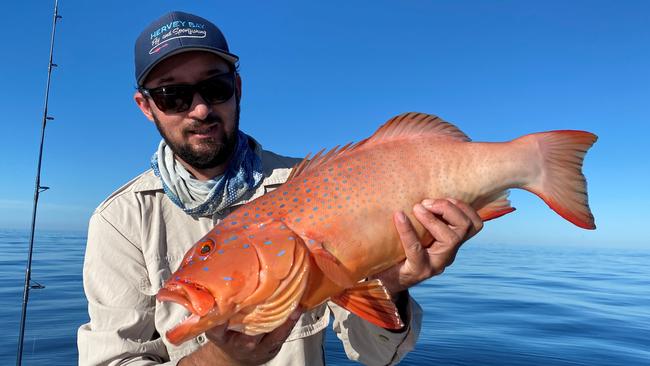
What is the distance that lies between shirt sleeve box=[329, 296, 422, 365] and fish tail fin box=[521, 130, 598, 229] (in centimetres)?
110

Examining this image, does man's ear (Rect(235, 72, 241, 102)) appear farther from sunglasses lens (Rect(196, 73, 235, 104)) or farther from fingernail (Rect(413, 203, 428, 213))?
fingernail (Rect(413, 203, 428, 213))

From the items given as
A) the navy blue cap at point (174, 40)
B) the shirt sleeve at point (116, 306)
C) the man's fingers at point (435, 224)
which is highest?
the navy blue cap at point (174, 40)

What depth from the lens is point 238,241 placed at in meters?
1.99

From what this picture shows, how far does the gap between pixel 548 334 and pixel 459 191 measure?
7.35 m

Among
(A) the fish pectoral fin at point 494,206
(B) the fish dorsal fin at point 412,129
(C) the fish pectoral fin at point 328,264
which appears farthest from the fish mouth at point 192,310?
(A) the fish pectoral fin at point 494,206

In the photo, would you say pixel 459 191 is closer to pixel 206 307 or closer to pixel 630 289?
pixel 206 307

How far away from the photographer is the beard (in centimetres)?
333

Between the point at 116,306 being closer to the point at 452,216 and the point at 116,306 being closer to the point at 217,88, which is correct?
the point at 217,88

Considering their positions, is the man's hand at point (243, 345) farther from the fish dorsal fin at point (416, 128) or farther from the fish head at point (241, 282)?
the fish dorsal fin at point (416, 128)

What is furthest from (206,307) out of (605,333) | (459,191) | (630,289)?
(630,289)

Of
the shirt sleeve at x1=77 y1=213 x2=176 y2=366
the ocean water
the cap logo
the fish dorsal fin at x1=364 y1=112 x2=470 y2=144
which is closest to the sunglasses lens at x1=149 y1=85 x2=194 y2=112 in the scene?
the cap logo

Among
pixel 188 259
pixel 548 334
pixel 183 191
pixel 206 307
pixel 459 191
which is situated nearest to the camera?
pixel 206 307

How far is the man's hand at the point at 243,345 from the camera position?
6.81 feet

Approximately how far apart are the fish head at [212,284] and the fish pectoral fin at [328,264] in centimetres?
27
